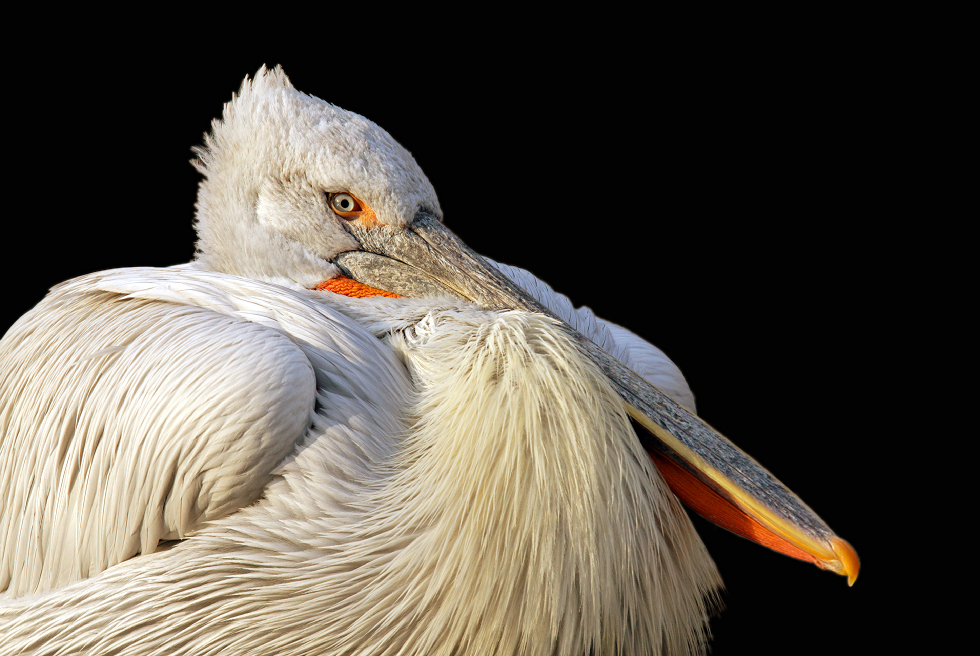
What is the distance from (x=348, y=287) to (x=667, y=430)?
1.15 meters

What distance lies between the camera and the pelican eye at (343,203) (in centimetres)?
273

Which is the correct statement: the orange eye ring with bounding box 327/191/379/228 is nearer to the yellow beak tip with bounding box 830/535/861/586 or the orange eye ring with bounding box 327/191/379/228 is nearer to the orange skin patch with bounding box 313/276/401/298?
the orange skin patch with bounding box 313/276/401/298

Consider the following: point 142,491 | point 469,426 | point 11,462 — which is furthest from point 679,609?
point 11,462

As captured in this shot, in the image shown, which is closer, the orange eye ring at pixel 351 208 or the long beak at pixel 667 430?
the long beak at pixel 667 430

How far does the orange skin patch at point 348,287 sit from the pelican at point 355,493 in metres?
0.25

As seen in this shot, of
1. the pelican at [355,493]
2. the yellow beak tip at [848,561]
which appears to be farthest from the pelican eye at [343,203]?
the yellow beak tip at [848,561]

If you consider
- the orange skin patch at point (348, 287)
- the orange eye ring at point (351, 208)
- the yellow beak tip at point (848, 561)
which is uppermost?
the orange eye ring at point (351, 208)

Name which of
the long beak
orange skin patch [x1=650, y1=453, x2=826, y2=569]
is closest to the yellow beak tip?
the long beak

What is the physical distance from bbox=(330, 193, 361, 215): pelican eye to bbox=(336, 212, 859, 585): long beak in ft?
0.15

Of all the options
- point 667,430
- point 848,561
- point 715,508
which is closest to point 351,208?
point 667,430

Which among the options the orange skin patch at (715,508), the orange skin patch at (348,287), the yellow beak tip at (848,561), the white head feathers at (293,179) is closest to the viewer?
the yellow beak tip at (848,561)

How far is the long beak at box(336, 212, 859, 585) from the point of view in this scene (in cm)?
223

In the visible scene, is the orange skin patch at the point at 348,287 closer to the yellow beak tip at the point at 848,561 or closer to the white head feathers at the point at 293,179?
the white head feathers at the point at 293,179

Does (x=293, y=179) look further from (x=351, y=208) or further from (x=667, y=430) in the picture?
(x=667, y=430)
